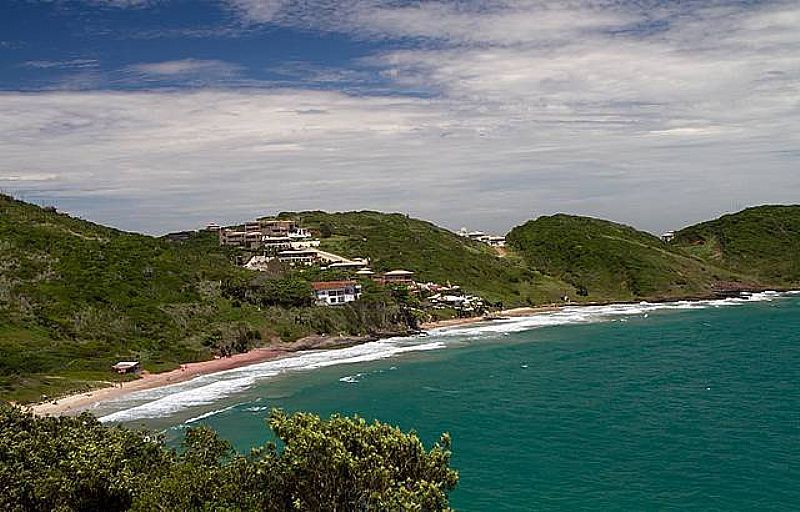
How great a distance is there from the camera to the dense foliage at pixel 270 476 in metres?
19.5

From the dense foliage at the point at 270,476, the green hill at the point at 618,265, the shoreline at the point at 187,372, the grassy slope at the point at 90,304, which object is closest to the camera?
the dense foliage at the point at 270,476

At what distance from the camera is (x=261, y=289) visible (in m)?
111

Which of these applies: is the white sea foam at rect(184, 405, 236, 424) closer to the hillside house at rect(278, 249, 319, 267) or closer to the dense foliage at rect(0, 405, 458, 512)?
the dense foliage at rect(0, 405, 458, 512)

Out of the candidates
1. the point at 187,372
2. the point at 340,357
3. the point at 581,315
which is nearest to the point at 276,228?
the point at 581,315

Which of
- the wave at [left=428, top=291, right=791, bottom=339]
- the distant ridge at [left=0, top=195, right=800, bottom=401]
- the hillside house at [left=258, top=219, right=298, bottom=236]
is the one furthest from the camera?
the hillside house at [left=258, top=219, right=298, bottom=236]

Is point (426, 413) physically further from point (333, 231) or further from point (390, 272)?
point (333, 231)

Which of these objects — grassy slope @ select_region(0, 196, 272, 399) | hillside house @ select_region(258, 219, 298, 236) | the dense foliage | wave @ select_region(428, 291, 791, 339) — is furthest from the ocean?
hillside house @ select_region(258, 219, 298, 236)

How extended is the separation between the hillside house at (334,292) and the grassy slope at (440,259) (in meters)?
31.6

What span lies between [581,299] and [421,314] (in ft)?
164

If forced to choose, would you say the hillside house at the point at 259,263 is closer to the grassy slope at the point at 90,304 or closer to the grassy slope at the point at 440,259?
the grassy slope at the point at 90,304

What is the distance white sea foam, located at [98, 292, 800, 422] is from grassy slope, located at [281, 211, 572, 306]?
43.8 feet

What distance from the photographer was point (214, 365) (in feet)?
288

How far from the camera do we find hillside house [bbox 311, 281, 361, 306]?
117312 mm

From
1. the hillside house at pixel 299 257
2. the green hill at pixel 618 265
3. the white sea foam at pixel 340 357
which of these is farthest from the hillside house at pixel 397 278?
the green hill at pixel 618 265
